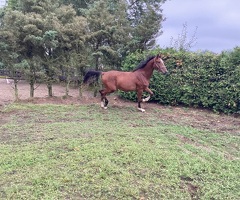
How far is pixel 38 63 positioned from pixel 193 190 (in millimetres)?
6397

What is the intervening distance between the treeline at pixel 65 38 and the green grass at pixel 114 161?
286 centimetres

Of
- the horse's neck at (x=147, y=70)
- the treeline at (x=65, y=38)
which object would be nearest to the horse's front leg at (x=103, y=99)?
the horse's neck at (x=147, y=70)

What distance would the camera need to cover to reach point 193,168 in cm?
314

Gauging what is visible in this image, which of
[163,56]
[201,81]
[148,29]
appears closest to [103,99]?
[163,56]

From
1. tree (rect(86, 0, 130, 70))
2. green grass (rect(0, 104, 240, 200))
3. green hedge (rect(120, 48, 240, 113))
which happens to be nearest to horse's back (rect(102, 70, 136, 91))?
green grass (rect(0, 104, 240, 200))

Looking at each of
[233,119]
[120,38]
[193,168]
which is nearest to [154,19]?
[120,38]

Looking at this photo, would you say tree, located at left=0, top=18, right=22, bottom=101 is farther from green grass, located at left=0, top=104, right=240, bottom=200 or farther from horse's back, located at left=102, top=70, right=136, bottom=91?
horse's back, located at left=102, top=70, right=136, bottom=91

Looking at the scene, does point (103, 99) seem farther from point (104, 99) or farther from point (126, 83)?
point (126, 83)

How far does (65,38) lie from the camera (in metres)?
7.65

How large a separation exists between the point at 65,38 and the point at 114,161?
214 inches

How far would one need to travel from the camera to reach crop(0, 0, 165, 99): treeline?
7.12 meters

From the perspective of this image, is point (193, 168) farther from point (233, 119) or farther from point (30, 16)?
point (30, 16)

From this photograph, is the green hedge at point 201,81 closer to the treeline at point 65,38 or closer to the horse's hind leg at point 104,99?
the horse's hind leg at point 104,99

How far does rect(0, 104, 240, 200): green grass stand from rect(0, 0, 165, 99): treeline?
2862 mm
